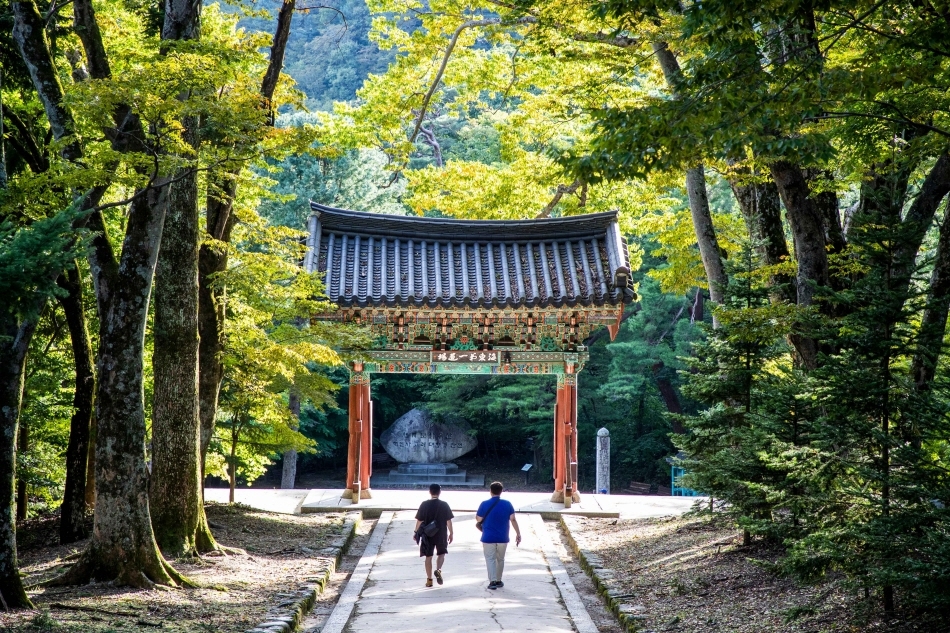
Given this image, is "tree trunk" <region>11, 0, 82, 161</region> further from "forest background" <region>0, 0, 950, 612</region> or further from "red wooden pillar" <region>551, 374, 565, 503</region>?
"red wooden pillar" <region>551, 374, 565, 503</region>

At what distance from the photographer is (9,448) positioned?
7.59 m

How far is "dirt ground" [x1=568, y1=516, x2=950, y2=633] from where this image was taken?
275 inches

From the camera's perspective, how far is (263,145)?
980cm

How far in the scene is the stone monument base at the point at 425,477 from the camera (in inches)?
1183

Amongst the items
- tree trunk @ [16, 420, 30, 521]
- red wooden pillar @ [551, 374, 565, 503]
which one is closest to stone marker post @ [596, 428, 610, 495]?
red wooden pillar @ [551, 374, 565, 503]

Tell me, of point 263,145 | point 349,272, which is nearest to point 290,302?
point 349,272

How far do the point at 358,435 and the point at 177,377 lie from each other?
6329mm

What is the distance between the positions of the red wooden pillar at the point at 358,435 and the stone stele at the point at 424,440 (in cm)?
1524

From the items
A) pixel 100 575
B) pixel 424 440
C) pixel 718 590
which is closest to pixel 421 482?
pixel 424 440

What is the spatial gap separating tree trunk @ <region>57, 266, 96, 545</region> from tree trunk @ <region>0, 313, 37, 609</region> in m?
4.00

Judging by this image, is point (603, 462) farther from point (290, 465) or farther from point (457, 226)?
point (290, 465)

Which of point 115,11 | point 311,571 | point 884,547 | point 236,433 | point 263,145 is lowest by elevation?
point 311,571

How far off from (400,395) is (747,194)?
74.8 feet

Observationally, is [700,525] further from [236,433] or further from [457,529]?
[236,433]
